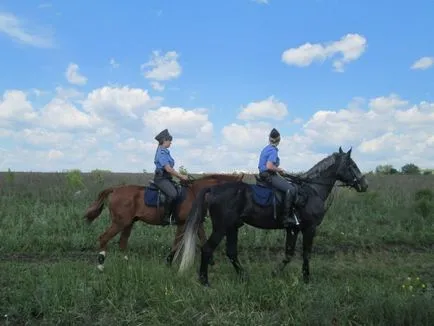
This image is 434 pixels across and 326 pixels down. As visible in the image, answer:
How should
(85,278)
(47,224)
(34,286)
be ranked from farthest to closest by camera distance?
(47,224), (85,278), (34,286)

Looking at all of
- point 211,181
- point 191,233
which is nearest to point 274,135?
point 191,233

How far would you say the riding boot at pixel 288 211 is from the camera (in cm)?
949

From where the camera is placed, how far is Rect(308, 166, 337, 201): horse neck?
33.2 ft

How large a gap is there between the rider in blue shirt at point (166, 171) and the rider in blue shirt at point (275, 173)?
2.10m

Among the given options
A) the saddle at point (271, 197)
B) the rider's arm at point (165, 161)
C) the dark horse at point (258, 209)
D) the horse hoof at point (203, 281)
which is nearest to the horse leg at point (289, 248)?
the dark horse at point (258, 209)

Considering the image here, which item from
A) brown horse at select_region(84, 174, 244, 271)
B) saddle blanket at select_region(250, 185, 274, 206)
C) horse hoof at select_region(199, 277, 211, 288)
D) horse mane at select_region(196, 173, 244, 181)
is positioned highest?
horse mane at select_region(196, 173, 244, 181)

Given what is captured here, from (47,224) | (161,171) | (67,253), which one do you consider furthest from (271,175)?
(47,224)

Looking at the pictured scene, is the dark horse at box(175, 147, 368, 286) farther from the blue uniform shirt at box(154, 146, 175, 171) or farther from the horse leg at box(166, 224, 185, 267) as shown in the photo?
the blue uniform shirt at box(154, 146, 175, 171)

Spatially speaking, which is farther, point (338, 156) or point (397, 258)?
point (397, 258)

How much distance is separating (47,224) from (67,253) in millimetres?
2489

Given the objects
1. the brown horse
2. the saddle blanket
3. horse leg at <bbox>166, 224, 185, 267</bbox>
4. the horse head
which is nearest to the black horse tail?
the saddle blanket

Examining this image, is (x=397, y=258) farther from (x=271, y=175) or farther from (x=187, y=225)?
(x=187, y=225)

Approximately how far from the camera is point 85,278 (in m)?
8.09

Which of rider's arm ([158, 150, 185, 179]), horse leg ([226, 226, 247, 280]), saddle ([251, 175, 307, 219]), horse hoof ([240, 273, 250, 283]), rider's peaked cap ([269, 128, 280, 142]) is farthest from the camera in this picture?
rider's arm ([158, 150, 185, 179])
